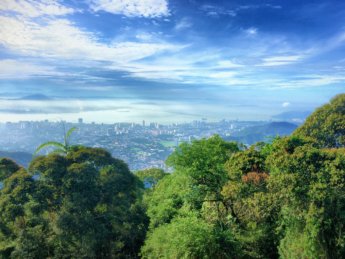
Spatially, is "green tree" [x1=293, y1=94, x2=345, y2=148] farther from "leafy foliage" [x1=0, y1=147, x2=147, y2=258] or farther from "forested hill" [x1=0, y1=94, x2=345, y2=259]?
"leafy foliage" [x1=0, y1=147, x2=147, y2=258]

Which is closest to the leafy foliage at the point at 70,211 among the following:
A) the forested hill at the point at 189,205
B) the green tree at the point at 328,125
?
the forested hill at the point at 189,205

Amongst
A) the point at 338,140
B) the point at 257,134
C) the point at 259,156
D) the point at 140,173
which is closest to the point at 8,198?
the point at 259,156

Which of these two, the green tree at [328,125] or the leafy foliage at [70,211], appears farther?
the green tree at [328,125]

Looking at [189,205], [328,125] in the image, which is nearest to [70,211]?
[189,205]

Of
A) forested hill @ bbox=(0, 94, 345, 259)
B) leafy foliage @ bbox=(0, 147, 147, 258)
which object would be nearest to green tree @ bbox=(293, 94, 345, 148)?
forested hill @ bbox=(0, 94, 345, 259)

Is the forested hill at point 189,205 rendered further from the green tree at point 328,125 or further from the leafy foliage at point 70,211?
the green tree at point 328,125

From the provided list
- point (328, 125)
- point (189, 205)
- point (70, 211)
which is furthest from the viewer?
point (328, 125)

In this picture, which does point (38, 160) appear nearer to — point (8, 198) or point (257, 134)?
point (8, 198)

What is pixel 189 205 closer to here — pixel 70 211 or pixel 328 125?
pixel 70 211
